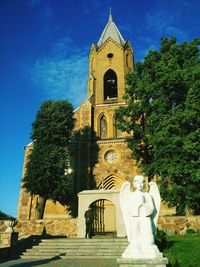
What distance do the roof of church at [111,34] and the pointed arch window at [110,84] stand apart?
15.4ft

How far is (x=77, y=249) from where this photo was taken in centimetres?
1420

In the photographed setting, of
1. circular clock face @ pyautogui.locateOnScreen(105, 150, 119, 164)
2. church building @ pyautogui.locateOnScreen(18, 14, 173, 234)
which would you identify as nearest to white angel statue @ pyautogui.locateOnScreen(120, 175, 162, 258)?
church building @ pyautogui.locateOnScreen(18, 14, 173, 234)

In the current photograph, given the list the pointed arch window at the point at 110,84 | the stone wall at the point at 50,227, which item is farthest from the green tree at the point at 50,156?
the pointed arch window at the point at 110,84

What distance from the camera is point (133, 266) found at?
603 centimetres

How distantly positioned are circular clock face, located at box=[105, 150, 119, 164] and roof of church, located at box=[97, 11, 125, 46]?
50.6 ft

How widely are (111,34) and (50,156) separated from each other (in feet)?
73.8

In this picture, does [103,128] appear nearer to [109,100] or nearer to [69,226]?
[109,100]

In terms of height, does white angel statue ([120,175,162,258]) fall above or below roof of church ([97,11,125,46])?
below

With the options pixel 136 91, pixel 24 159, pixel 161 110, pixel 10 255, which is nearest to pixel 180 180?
pixel 161 110

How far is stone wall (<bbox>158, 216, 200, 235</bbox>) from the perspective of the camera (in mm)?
16625

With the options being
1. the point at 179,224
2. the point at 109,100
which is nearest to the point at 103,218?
the point at 179,224

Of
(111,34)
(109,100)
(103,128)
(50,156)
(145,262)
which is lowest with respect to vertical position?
(145,262)

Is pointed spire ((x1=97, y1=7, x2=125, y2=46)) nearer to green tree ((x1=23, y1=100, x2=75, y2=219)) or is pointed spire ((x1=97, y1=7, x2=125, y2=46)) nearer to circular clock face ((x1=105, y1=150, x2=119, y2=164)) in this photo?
green tree ((x1=23, y1=100, x2=75, y2=219))

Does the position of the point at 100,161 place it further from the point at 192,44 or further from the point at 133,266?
the point at 133,266
